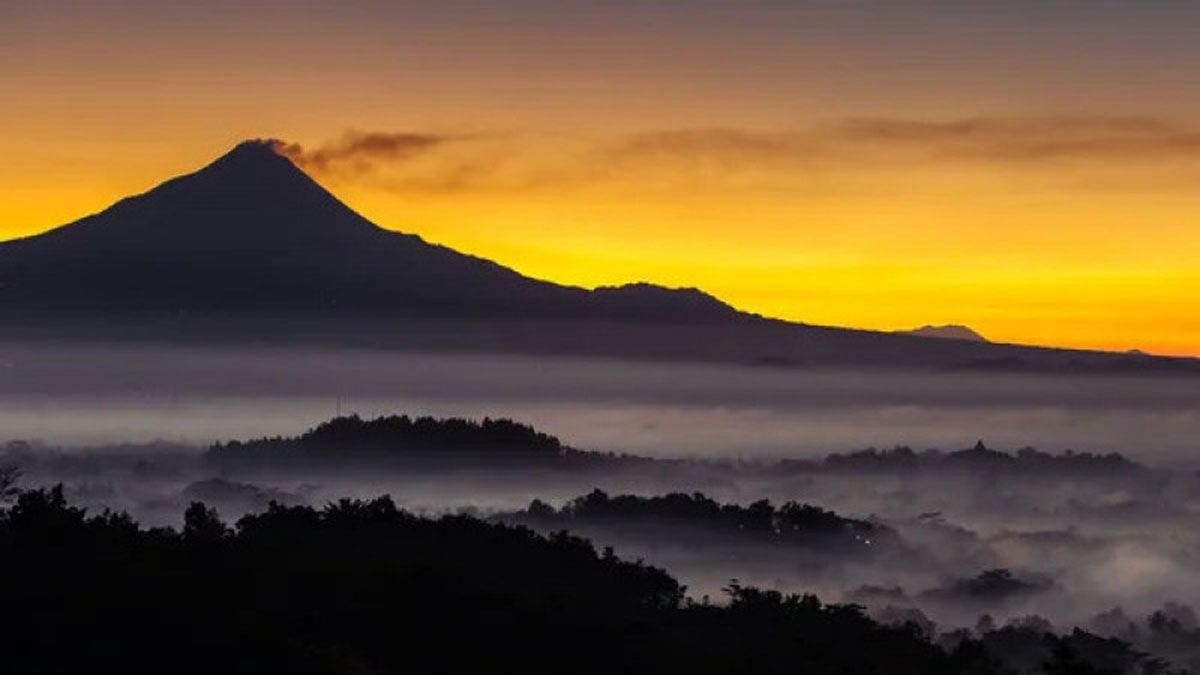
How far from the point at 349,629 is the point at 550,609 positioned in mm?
4075

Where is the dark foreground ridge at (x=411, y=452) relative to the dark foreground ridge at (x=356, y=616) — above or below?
above

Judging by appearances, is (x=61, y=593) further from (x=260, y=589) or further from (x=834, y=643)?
(x=834, y=643)

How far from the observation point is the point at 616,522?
125 m

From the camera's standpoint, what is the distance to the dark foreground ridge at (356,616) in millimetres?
38531

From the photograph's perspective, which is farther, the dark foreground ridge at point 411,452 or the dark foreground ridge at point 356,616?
the dark foreground ridge at point 411,452

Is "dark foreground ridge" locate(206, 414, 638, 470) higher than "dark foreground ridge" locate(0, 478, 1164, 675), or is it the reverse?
"dark foreground ridge" locate(206, 414, 638, 470)

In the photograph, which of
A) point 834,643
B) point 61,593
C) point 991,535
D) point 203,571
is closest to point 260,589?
point 203,571

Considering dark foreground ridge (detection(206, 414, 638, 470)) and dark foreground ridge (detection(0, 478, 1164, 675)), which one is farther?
dark foreground ridge (detection(206, 414, 638, 470))

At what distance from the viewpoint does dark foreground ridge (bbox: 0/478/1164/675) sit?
38.5m

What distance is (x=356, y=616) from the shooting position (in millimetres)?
43656

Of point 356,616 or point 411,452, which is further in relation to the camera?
point 411,452

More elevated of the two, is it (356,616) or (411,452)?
(411,452)

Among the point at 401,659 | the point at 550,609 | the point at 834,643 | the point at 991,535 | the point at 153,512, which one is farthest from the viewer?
the point at 991,535

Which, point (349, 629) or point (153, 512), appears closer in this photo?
point (349, 629)
